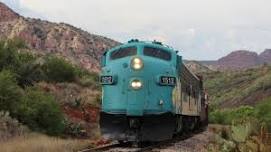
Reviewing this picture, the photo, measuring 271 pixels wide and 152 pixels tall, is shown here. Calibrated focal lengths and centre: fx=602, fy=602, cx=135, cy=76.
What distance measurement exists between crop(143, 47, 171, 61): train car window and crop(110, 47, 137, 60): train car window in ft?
1.28

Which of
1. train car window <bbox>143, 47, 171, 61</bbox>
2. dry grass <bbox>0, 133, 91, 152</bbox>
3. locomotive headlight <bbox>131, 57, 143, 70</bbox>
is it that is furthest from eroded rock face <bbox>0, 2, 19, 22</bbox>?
locomotive headlight <bbox>131, 57, 143, 70</bbox>

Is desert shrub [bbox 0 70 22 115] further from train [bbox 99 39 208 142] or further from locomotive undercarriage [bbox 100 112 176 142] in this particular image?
locomotive undercarriage [bbox 100 112 176 142]

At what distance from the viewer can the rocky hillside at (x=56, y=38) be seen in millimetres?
96688

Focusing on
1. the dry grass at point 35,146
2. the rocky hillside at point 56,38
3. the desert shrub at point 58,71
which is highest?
the rocky hillside at point 56,38

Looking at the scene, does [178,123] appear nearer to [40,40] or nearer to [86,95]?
[86,95]

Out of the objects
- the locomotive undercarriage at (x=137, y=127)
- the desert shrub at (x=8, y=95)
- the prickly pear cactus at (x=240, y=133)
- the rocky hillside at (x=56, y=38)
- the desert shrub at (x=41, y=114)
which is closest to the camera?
the prickly pear cactus at (x=240, y=133)

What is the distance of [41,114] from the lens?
24484 millimetres

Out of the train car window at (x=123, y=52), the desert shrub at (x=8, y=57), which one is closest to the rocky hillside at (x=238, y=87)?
the desert shrub at (x=8, y=57)

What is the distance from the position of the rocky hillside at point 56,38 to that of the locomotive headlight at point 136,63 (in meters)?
74.5

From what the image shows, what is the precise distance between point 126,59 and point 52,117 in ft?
21.8

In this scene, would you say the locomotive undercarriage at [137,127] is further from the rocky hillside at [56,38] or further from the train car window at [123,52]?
the rocky hillside at [56,38]

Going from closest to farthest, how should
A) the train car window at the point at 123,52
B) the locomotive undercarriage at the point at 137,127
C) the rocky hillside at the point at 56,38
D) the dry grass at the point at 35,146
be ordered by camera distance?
the dry grass at the point at 35,146
the locomotive undercarriage at the point at 137,127
the train car window at the point at 123,52
the rocky hillside at the point at 56,38

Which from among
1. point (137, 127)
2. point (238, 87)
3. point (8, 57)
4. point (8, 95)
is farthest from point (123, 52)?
point (238, 87)

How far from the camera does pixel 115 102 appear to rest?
18938 millimetres
